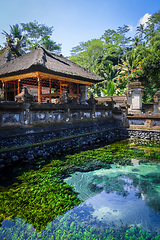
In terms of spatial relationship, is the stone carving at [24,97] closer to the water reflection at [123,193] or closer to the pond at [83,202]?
the pond at [83,202]

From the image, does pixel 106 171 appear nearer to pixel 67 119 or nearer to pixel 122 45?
pixel 67 119

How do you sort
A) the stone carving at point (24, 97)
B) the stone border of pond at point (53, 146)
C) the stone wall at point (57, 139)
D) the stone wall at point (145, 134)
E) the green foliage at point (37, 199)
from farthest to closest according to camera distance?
the stone wall at point (145, 134), the stone carving at point (24, 97), the stone wall at point (57, 139), the stone border of pond at point (53, 146), the green foliage at point (37, 199)

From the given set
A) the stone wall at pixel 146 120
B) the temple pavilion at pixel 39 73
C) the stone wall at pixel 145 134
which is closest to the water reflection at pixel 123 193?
the stone wall at pixel 145 134

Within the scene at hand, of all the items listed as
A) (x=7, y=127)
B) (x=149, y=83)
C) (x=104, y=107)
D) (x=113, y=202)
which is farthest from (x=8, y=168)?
(x=149, y=83)

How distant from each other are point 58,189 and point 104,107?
328 inches

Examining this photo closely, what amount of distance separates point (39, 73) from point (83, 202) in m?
8.67

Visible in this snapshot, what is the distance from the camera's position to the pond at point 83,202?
3174 millimetres

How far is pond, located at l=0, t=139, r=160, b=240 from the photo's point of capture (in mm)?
3174

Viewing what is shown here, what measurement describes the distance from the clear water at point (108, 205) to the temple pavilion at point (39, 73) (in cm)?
748

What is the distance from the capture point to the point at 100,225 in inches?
132

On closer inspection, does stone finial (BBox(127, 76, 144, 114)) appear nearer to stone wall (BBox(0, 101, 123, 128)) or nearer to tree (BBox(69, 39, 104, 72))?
stone wall (BBox(0, 101, 123, 128))

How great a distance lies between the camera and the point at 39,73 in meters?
10.7

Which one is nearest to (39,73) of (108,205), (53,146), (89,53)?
(53,146)

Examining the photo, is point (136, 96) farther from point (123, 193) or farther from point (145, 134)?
point (123, 193)
